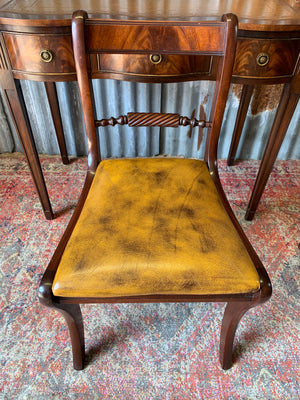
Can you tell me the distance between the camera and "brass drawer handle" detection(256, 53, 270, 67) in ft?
3.50

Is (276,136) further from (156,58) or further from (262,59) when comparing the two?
(156,58)

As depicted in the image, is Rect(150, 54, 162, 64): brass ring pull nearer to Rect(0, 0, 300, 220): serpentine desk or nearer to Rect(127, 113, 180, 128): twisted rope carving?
Rect(0, 0, 300, 220): serpentine desk

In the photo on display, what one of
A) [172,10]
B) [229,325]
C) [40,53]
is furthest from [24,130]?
[229,325]

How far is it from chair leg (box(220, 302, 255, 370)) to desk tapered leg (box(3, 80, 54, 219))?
0.95 meters

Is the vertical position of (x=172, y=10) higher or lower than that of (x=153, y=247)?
higher

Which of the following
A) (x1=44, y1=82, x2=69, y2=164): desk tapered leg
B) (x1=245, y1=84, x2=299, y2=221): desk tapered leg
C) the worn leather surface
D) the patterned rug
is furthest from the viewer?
(x1=44, y1=82, x2=69, y2=164): desk tapered leg

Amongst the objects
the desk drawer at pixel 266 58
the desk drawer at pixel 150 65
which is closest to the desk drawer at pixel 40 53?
the desk drawer at pixel 150 65

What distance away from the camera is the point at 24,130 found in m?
1.25

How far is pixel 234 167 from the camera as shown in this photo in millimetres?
1915

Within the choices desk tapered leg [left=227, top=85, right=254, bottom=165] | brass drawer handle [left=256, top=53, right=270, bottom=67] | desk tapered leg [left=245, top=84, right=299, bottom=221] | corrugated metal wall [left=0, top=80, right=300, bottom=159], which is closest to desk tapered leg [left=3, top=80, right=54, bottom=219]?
corrugated metal wall [left=0, top=80, right=300, bottom=159]

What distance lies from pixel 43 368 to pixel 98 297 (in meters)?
0.46

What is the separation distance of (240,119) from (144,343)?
1257 mm

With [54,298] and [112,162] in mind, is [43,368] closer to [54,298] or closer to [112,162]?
[54,298]

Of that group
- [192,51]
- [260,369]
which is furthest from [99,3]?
[260,369]
